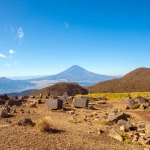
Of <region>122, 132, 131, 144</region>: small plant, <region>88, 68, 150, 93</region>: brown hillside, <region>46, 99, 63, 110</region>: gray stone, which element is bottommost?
<region>122, 132, 131, 144</region>: small plant

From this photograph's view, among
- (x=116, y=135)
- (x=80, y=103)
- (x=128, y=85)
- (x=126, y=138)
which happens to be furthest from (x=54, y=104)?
(x=128, y=85)

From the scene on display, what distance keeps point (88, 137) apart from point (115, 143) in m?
1.62

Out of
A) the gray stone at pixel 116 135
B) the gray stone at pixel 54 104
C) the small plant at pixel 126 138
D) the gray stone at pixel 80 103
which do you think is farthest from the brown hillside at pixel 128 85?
the gray stone at pixel 116 135

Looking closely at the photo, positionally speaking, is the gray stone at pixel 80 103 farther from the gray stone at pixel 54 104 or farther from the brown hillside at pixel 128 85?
the brown hillside at pixel 128 85

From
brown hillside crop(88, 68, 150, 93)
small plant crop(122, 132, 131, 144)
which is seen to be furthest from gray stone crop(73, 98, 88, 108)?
brown hillside crop(88, 68, 150, 93)

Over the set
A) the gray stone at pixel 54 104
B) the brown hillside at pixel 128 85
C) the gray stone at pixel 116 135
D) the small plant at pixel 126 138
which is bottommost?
the small plant at pixel 126 138

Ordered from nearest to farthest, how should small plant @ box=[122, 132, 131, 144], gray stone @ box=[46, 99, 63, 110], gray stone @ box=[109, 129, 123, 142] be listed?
small plant @ box=[122, 132, 131, 144] < gray stone @ box=[109, 129, 123, 142] < gray stone @ box=[46, 99, 63, 110]

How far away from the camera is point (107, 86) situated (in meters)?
110

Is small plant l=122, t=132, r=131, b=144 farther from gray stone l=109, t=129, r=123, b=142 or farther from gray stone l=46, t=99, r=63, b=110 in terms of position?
gray stone l=46, t=99, r=63, b=110

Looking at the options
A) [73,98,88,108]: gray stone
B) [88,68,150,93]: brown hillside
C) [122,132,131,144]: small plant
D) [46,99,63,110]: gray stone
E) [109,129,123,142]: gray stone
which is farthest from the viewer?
[88,68,150,93]: brown hillside


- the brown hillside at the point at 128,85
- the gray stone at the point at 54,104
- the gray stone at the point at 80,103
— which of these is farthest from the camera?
the brown hillside at the point at 128,85

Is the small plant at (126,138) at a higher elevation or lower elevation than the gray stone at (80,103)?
lower

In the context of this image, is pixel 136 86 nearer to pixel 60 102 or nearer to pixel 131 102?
pixel 131 102

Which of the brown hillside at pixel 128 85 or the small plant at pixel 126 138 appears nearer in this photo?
the small plant at pixel 126 138
